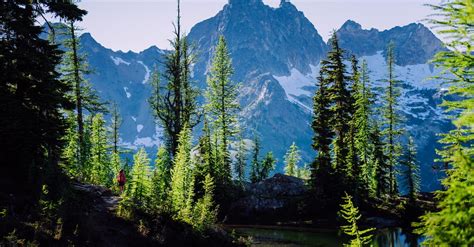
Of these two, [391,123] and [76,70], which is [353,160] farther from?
[76,70]

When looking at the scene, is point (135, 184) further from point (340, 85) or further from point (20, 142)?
point (340, 85)

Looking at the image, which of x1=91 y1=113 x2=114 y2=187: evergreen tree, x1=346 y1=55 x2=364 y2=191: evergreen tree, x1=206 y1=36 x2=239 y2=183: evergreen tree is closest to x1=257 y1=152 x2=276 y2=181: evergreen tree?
x1=206 y1=36 x2=239 y2=183: evergreen tree

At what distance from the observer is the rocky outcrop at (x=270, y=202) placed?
36688 mm

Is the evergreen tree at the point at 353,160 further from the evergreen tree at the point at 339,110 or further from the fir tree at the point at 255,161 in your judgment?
the fir tree at the point at 255,161

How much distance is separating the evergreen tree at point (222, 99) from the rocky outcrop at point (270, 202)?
4.67 meters

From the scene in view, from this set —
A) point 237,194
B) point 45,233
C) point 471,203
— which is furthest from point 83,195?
point 237,194

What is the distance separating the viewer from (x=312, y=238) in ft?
94.0

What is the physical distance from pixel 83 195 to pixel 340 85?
29381 mm

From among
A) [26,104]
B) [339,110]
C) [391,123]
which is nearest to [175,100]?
[26,104]

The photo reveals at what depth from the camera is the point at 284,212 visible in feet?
123

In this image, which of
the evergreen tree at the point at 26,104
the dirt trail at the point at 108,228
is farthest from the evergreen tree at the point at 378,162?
the evergreen tree at the point at 26,104

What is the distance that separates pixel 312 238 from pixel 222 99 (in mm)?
18791

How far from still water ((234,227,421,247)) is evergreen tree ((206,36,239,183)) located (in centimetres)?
1196

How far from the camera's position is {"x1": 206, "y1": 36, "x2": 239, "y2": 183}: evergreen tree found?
4194 centimetres
